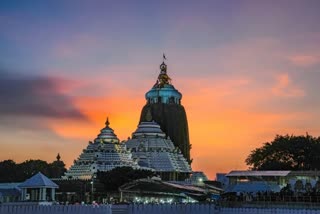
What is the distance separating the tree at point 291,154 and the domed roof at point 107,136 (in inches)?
913

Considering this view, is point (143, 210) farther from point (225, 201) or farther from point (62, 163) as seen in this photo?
point (62, 163)

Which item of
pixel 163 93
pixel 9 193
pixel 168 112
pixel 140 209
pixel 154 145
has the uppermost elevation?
pixel 163 93

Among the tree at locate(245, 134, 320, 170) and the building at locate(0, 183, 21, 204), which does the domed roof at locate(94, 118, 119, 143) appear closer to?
the tree at locate(245, 134, 320, 170)

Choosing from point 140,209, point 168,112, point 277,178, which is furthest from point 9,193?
point 168,112

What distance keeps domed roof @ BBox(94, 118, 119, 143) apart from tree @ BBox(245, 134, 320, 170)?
2319 cm

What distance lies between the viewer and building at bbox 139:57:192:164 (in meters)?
126

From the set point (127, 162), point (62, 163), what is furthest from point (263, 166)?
point (62, 163)

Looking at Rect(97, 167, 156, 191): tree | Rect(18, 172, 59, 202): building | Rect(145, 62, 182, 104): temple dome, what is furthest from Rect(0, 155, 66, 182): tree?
Rect(18, 172, 59, 202): building

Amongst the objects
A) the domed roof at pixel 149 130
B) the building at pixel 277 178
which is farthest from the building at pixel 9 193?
the domed roof at pixel 149 130

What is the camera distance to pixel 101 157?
94.4 meters

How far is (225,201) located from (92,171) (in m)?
40.4

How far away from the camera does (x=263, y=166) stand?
308 feet

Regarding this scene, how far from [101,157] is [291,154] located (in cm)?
2894

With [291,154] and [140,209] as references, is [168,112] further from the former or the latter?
[140,209]
